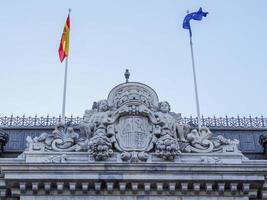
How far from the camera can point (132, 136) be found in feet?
98.9

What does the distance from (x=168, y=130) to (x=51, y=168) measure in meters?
5.17

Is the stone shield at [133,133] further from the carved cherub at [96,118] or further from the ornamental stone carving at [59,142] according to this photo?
the ornamental stone carving at [59,142]

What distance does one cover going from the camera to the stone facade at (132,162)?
28.5 meters

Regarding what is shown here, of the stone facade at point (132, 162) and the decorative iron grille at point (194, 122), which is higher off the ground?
the decorative iron grille at point (194, 122)

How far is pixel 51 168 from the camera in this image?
93.7 ft

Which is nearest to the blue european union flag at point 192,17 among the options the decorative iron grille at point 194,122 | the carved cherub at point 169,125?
the decorative iron grille at point 194,122

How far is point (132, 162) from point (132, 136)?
1.48 m

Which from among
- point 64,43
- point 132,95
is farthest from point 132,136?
point 64,43

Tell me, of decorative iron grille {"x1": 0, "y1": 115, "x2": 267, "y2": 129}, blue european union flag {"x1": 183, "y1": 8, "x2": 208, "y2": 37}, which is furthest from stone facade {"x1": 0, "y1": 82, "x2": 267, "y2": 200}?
blue european union flag {"x1": 183, "y1": 8, "x2": 208, "y2": 37}

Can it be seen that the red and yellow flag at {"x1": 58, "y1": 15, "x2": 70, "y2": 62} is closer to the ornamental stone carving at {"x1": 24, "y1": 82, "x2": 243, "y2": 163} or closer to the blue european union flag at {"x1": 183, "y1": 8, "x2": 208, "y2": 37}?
the ornamental stone carving at {"x1": 24, "y1": 82, "x2": 243, "y2": 163}

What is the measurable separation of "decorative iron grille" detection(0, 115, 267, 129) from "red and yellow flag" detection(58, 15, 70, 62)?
10.1 feet

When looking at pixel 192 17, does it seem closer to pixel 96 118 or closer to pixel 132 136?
pixel 96 118

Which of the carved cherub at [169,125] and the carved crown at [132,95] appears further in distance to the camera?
the carved crown at [132,95]

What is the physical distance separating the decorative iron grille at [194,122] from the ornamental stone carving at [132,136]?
470 centimetres
